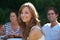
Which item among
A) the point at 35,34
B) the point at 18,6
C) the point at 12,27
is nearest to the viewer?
the point at 35,34

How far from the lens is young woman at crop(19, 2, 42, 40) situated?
241cm

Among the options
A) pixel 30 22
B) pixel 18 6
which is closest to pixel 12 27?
pixel 18 6

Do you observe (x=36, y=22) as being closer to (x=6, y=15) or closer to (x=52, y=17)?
(x=52, y=17)

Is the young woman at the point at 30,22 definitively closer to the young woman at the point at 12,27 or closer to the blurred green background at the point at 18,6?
the young woman at the point at 12,27

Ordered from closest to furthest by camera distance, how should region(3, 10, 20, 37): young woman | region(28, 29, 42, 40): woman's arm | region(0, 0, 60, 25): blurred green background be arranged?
region(28, 29, 42, 40): woman's arm < region(3, 10, 20, 37): young woman < region(0, 0, 60, 25): blurred green background

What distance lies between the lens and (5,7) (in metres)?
4.74

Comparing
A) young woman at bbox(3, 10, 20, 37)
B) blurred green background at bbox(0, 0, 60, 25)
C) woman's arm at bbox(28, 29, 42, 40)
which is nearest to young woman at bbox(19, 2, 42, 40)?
woman's arm at bbox(28, 29, 42, 40)

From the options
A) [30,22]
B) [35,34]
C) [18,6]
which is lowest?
[35,34]

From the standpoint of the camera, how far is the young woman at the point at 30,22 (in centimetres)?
241

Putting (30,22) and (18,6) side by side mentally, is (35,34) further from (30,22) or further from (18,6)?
(18,6)

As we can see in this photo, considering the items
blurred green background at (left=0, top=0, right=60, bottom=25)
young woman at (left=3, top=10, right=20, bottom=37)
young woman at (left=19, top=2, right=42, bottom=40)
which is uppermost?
blurred green background at (left=0, top=0, right=60, bottom=25)

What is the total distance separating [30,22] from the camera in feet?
8.18

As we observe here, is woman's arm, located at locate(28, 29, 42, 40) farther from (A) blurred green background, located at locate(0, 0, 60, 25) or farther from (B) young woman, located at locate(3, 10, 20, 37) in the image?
(A) blurred green background, located at locate(0, 0, 60, 25)

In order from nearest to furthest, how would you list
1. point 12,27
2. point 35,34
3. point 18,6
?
point 35,34, point 12,27, point 18,6
